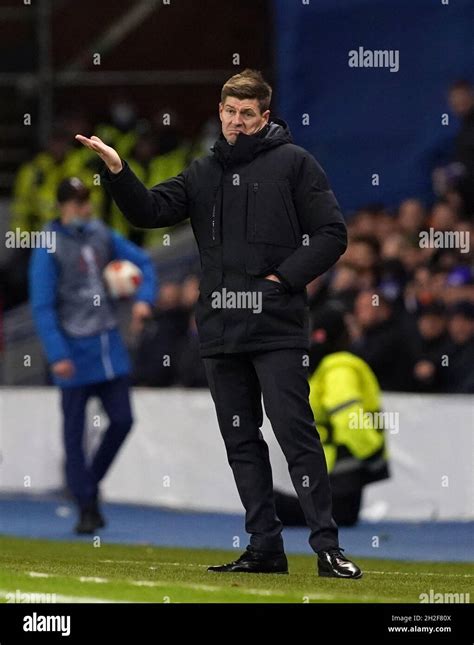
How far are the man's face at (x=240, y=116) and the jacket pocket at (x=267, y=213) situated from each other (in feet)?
0.92

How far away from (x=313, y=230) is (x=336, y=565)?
1.54 meters

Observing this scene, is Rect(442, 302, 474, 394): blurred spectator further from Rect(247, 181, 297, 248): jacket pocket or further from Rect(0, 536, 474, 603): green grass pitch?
Rect(247, 181, 297, 248): jacket pocket

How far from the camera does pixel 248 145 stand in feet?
29.1

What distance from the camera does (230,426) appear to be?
9008mm

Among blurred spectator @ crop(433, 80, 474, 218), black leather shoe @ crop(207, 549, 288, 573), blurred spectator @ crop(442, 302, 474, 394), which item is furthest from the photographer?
blurred spectator @ crop(433, 80, 474, 218)

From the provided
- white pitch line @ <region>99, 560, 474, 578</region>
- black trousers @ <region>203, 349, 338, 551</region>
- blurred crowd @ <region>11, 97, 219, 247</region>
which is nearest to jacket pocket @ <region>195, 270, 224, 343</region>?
black trousers @ <region>203, 349, 338, 551</region>

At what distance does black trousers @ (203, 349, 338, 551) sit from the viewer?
28.9ft

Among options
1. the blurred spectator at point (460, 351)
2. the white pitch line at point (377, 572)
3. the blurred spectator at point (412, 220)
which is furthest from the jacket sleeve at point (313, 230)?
the blurred spectator at point (412, 220)

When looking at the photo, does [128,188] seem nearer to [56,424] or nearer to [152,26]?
[56,424]

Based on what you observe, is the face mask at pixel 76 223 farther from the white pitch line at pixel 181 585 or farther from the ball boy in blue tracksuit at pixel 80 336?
the white pitch line at pixel 181 585

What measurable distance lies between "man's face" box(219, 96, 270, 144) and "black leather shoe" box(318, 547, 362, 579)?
1.95m

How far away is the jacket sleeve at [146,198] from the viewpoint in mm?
8750
